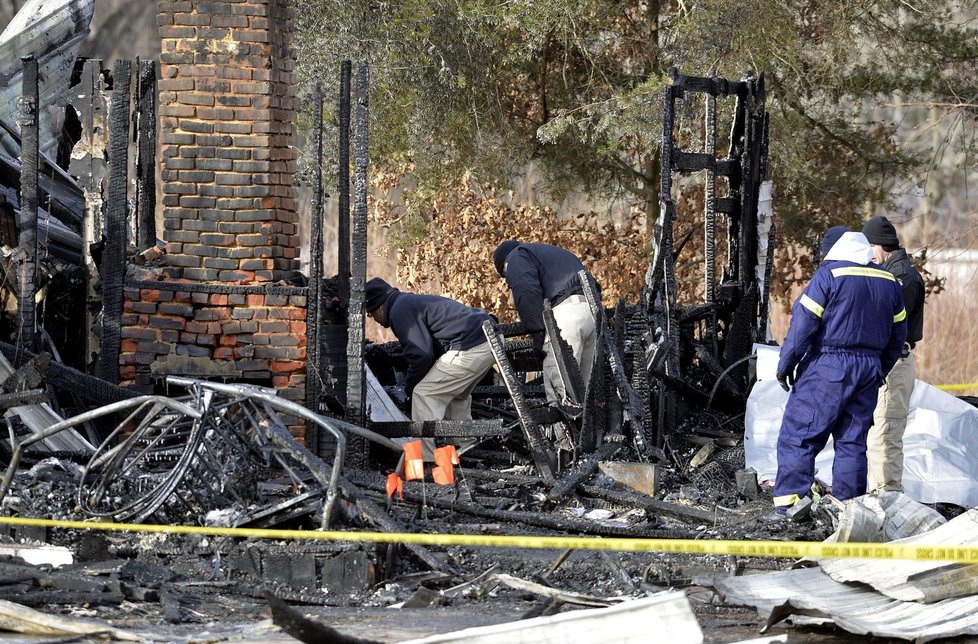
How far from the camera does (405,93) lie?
15367mm

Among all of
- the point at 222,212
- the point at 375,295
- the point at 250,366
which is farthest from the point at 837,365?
the point at 222,212

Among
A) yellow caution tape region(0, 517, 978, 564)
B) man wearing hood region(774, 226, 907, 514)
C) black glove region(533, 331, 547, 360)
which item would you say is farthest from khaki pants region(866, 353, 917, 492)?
yellow caution tape region(0, 517, 978, 564)

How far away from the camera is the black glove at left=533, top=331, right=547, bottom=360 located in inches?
420

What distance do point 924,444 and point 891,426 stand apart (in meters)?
0.67

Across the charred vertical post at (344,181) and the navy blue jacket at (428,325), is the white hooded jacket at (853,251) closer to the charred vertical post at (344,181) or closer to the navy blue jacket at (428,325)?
the navy blue jacket at (428,325)

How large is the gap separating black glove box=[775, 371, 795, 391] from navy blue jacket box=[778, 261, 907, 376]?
1.7 inches

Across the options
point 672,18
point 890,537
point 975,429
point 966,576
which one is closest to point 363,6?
point 672,18

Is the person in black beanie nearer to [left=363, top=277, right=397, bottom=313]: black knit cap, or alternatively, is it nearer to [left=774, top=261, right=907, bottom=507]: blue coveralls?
[left=774, top=261, right=907, bottom=507]: blue coveralls

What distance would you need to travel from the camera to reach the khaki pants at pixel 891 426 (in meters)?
9.30

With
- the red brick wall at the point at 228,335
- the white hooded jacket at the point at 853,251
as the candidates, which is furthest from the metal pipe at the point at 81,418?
the white hooded jacket at the point at 853,251

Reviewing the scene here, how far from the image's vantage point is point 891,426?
9.30 meters

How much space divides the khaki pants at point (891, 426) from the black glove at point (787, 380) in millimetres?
951

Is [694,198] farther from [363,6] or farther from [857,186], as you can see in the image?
[363,6]

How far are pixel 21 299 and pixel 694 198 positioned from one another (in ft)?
32.9
